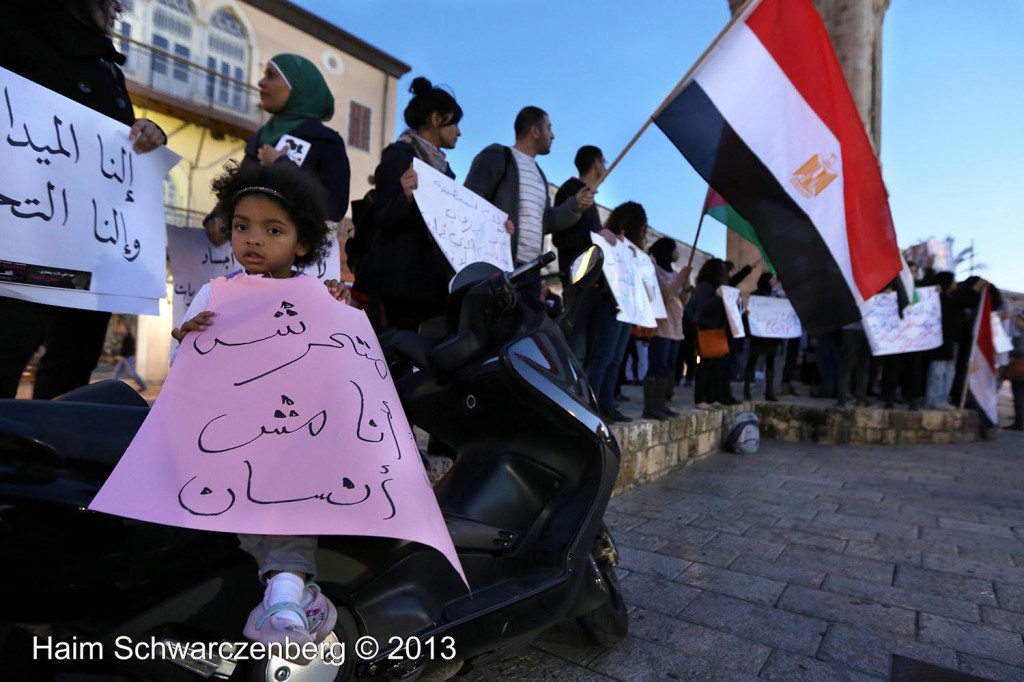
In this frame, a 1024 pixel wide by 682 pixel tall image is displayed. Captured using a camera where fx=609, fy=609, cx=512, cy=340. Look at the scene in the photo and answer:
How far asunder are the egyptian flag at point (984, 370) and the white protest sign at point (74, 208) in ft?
29.8

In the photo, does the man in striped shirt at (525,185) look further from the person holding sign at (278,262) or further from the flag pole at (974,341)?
the flag pole at (974,341)

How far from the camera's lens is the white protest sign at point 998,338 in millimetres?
8183

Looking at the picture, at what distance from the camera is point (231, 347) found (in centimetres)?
117

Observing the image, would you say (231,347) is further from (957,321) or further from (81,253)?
(957,321)

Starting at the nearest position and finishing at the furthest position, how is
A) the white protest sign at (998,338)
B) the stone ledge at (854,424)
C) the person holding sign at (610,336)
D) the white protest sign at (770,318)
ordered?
the person holding sign at (610,336)
the stone ledge at (854,424)
the white protest sign at (770,318)
the white protest sign at (998,338)

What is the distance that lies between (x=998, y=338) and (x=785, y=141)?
6.84 metres

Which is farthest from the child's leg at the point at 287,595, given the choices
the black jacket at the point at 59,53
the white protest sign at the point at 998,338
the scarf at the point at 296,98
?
the white protest sign at the point at 998,338

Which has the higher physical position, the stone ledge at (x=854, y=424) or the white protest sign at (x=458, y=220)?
the white protest sign at (x=458, y=220)

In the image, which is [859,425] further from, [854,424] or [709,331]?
[709,331]

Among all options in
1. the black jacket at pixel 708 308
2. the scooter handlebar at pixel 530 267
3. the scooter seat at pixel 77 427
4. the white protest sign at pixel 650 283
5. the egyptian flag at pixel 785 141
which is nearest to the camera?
the scooter seat at pixel 77 427

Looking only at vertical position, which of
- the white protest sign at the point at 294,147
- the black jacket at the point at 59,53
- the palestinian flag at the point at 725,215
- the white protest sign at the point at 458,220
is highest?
the palestinian flag at the point at 725,215

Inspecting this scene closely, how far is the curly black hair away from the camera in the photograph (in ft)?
4.93

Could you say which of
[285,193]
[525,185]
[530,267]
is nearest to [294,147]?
[285,193]

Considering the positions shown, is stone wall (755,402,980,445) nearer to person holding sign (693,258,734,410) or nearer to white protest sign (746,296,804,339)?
white protest sign (746,296,804,339)
